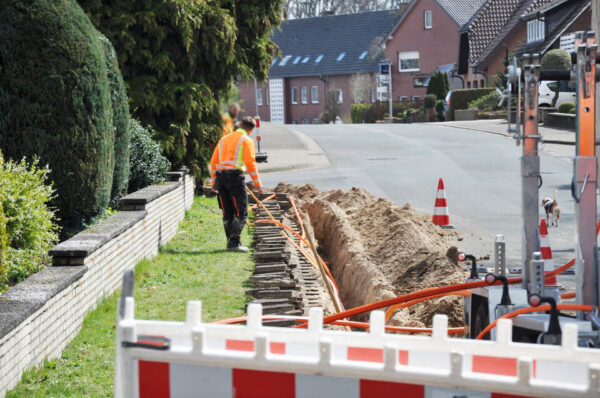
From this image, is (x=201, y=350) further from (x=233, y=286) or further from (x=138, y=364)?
(x=233, y=286)

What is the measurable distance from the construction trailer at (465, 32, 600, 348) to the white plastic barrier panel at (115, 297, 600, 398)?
794 millimetres

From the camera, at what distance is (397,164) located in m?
23.7

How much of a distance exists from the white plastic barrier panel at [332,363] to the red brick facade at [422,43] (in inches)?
2434

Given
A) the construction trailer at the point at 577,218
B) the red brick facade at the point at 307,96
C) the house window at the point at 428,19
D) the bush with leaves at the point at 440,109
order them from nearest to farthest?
the construction trailer at the point at 577,218
the bush with leaves at the point at 440,109
the house window at the point at 428,19
the red brick facade at the point at 307,96

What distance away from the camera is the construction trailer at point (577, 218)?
362 cm

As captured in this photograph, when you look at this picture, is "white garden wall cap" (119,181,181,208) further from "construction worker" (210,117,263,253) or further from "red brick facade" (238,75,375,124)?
"red brick facade" (238,75,375,124)

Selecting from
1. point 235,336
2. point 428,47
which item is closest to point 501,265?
point 235,336

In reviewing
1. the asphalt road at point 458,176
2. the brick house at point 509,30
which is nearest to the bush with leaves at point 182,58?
the asphalt road at point 458,176

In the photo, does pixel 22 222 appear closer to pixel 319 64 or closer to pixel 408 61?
pixel 408 61

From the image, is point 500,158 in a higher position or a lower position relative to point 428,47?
lower

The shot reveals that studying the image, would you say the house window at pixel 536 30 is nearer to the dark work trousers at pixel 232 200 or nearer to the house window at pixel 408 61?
the house window at pixel 408 61

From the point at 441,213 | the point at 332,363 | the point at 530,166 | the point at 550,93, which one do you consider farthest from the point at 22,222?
the point at 550,93

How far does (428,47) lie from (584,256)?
62.3 m

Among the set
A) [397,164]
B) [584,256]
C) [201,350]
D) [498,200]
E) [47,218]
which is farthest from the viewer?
[397,164]
